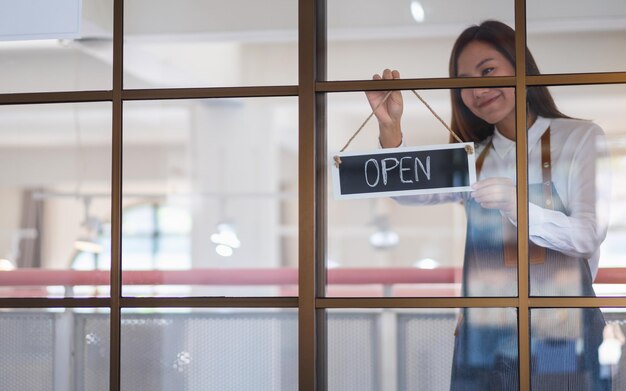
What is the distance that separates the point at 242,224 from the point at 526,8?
1.01 meters

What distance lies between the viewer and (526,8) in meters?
2.52

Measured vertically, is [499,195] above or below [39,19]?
below

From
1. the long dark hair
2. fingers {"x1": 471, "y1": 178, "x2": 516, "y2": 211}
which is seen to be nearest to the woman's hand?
fingers {"x1": 471, "y1": 178, "x2": 516, "y2": 211}

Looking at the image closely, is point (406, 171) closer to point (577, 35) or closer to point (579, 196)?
point (579, 196)

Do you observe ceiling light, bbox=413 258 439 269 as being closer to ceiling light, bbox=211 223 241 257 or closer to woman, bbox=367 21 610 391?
woman, bbox=367 21 610 391

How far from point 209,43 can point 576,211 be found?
1151 mm

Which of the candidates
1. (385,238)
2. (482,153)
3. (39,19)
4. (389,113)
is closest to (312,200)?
(385,238)

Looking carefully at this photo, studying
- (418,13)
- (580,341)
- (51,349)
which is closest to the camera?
(580,341)

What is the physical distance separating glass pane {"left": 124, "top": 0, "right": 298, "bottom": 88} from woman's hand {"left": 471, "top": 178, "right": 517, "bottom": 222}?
2.04ft

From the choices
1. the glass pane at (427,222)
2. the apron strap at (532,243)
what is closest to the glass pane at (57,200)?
the glass pane at (427,222)

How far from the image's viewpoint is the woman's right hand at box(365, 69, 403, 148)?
100 inches

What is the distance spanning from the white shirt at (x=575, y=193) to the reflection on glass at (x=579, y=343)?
139 mm

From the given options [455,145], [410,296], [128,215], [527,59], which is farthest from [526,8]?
[128,215]

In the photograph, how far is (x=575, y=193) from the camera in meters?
2.48
